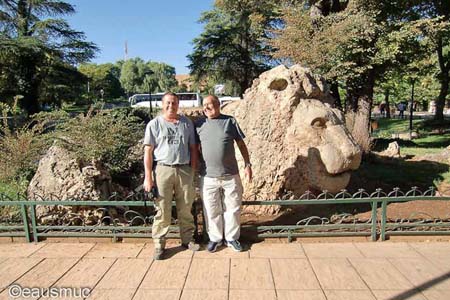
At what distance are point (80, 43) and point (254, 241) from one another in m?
24.5

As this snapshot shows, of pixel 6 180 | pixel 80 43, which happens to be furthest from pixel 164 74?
pixel 6 180

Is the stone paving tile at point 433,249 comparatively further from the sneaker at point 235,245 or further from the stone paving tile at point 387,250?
the sneaker at point 235,245

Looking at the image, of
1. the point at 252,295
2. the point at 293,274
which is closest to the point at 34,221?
the point at 252,295

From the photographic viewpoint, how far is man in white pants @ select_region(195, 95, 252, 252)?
3789mm

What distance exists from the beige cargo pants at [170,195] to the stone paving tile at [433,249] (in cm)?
257

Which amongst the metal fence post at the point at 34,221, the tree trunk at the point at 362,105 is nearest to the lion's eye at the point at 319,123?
the metal fence post at the point at 34,221

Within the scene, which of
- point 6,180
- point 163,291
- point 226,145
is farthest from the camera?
point 6,180

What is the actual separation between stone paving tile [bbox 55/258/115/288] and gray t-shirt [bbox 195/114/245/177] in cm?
142

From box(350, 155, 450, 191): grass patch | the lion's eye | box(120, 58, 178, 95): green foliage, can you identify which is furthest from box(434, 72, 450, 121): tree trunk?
box(120, 58, 178, 95): green foliage

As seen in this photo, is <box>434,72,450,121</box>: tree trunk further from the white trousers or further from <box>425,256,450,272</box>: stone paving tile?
the white trousers

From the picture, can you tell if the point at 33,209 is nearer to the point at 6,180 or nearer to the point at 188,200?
the point at 6,180

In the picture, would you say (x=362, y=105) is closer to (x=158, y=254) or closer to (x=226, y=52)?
(x=158, y=254)

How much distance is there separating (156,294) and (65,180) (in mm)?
2157

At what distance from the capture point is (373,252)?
398 centimetres
